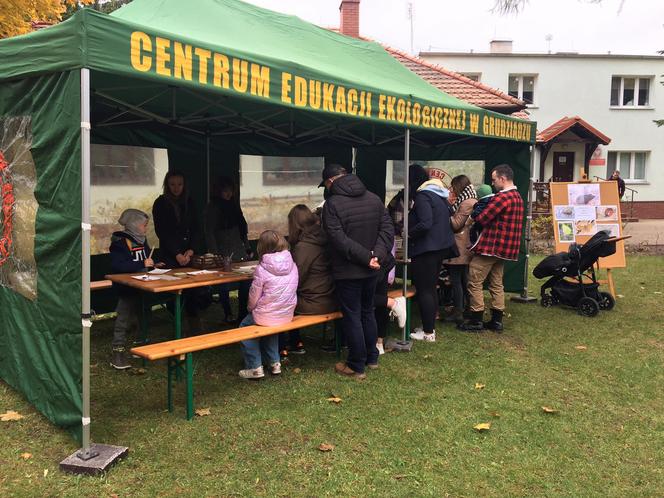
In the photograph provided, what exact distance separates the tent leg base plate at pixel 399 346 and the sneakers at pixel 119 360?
2462mm

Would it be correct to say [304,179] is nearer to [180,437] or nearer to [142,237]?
[142,237]

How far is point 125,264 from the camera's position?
17.4 ft

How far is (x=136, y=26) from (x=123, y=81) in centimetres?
200

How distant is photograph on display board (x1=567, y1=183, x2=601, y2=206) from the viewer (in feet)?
27.5

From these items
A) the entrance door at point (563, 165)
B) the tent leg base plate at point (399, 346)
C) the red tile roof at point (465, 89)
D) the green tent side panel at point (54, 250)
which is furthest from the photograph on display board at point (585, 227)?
the entrance door at point (563, 165)

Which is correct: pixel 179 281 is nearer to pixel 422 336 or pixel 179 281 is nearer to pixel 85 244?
pixel 85 244

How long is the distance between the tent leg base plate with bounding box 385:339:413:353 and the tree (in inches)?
311

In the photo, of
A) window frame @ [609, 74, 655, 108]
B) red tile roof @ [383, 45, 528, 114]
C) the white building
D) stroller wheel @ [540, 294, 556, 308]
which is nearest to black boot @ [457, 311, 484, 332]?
stroller wheel @ [540, 294, 556, 308]

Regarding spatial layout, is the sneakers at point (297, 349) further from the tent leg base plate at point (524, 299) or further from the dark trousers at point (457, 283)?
the tent leg base plate at point (524, 299)

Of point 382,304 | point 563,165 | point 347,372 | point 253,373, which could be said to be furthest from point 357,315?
point 563,165

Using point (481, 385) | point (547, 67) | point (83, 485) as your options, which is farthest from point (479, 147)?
point (547, 67)

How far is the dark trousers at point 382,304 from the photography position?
5.44 meters

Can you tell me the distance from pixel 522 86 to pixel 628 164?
5532 millimetres

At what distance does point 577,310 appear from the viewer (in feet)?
25.3
